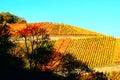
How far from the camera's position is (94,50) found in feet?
147

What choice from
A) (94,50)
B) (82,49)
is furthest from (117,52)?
(82,49)

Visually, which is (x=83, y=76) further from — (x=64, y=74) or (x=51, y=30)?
(x=51, y=30)

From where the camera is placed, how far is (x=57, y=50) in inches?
1746

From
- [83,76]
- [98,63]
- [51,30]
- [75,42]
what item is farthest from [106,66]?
[51,30]

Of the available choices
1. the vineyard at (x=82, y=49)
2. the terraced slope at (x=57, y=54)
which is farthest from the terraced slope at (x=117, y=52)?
the terraced slope at (x=57, y=54)

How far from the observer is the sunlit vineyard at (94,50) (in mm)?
41156

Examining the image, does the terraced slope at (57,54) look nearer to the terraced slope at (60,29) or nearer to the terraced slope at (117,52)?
the terraced slope at (60,29)

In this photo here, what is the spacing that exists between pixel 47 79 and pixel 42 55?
3.86 metres

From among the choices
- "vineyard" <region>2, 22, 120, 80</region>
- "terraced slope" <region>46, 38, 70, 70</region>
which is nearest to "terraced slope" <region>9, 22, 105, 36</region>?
"vineyard" <region>2, 22, 120, 80</region>

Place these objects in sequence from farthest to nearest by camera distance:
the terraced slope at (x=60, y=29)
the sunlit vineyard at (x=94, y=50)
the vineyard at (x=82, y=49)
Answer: the terraced slope at (x=60, y=29) < the sunlit vineyard at (x=94, y=50) < the vineyard at (x=82, y=49)

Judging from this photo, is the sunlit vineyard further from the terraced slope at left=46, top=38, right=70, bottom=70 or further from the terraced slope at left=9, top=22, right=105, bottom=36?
the terraced slope at left=9, top=22, right=105, bottom=36

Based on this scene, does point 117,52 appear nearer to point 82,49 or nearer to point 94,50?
point 94,50

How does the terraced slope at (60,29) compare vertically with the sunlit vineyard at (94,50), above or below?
above

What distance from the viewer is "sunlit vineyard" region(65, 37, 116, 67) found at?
41156 mm
